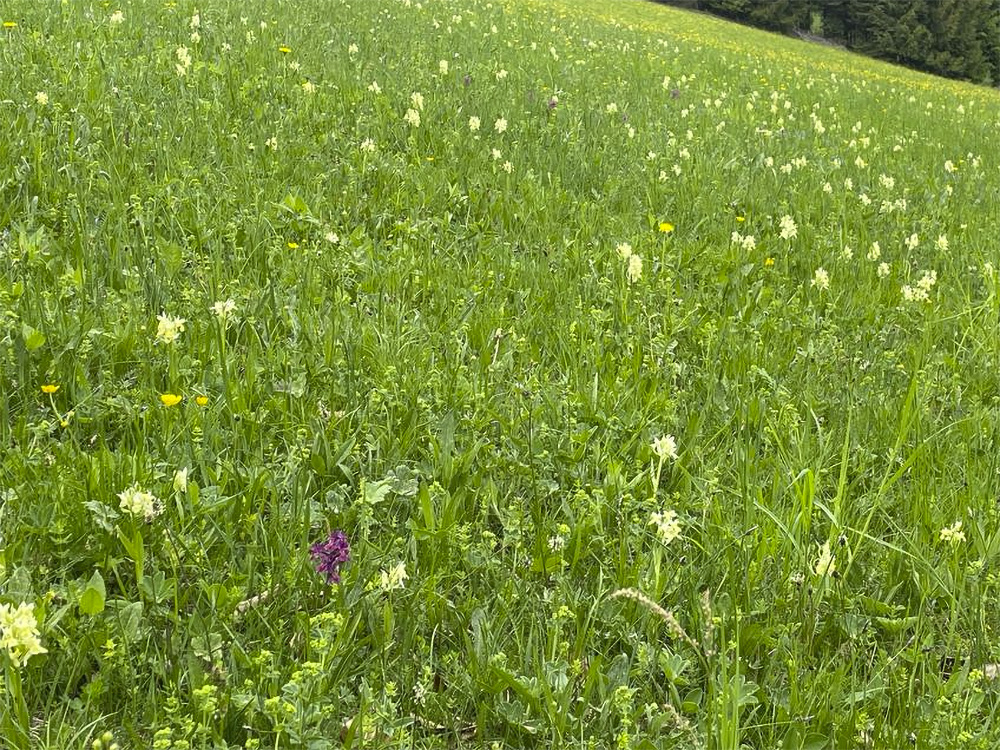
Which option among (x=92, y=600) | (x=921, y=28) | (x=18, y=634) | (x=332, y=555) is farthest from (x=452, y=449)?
(x=921, y=28)

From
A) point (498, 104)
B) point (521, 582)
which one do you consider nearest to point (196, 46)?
point (498, 104)

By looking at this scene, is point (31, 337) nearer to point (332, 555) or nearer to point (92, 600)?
point (92, 600)

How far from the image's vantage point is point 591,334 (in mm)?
3414

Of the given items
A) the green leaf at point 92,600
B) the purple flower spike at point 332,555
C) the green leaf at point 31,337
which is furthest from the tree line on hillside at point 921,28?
the green leaf at point 92,600

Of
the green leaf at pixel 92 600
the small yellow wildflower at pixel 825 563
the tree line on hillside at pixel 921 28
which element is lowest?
the green leaf at pixel 92 600

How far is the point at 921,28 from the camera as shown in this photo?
2124 inches

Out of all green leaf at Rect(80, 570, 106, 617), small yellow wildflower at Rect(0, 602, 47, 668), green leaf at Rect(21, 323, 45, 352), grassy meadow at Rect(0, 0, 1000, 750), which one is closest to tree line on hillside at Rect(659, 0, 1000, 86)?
grassy meadow at Rect(0, 0, 1000, 750)

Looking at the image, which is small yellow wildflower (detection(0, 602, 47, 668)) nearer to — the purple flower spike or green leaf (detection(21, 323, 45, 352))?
the purple flower spike

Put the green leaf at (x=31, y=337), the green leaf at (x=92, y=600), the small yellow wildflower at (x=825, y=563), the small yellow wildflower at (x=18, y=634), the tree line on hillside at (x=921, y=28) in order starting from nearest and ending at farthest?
the small yellow wildflower at (x=18, y=634) < the green leaf at (x=92, y=600) < the small yellow wildflower at (x=825, y=563) < the green leaf at (x=31, y=337) < the tree line on hillside at (x=921, y=28)

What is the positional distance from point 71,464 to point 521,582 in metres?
1.26

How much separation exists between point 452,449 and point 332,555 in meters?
0.67

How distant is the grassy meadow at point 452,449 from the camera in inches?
68.9

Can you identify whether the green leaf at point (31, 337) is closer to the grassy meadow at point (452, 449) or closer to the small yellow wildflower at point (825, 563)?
the grassy meadow at point (452, 449)

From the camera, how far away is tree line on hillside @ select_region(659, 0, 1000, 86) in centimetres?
5372
